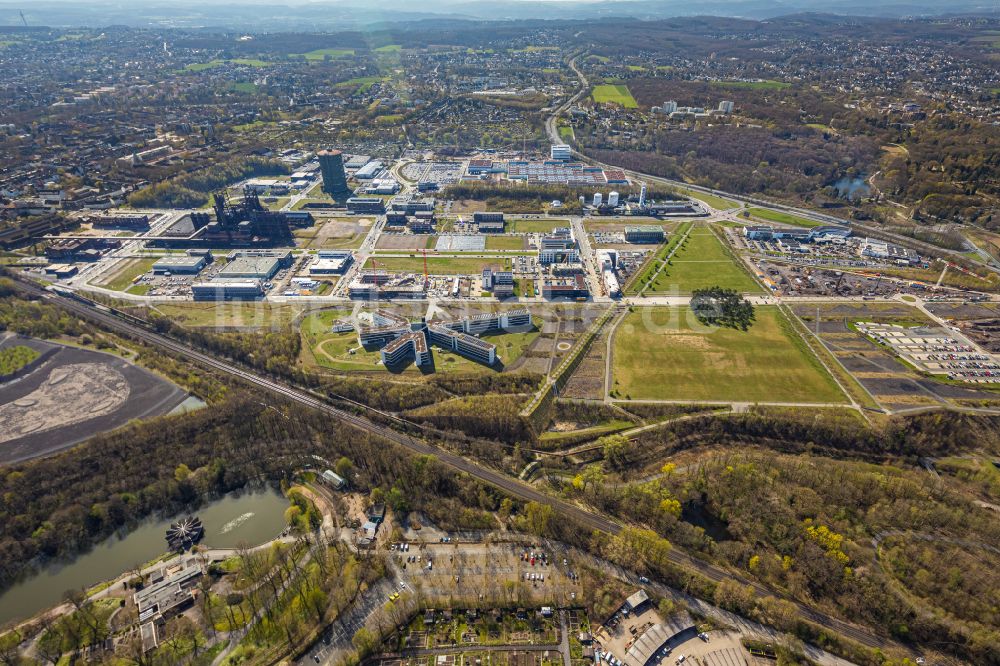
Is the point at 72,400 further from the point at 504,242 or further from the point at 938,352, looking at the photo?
the point at 938,352

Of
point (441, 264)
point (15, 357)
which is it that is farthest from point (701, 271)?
point (15, 357)

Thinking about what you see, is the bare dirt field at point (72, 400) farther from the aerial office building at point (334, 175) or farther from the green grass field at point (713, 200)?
the green grass field at point (713, 200)

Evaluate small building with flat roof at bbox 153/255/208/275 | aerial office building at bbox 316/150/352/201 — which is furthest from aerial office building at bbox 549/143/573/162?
small building with flat roof at bbox 153/255/208/275

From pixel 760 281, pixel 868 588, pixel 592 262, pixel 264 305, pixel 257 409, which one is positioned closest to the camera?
pixel 868 588

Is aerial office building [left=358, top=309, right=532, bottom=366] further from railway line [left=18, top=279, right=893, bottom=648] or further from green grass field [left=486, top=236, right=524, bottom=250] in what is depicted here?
green grass field [left=486, top=236, right=524, bottom=250]

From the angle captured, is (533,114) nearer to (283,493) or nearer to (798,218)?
(798,218)

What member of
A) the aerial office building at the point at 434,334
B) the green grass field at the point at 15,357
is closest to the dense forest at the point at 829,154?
the aerial office building at the point at 434,334

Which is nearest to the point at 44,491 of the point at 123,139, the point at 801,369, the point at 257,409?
the point at 257,409

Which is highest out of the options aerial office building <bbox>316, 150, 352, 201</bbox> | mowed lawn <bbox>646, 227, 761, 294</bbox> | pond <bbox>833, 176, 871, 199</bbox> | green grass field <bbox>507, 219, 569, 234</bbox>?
aerial office building <bbox>316, 150, 352, 201</bbox>
